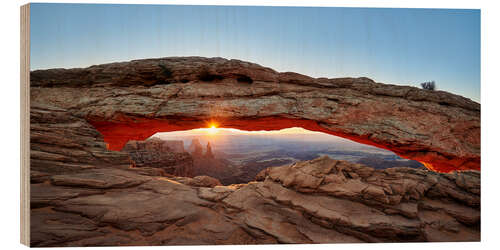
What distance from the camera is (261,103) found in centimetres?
794

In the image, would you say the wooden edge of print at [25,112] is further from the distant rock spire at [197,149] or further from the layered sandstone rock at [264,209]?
the distant rock spire at [197,149]

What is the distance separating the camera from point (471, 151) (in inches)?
290

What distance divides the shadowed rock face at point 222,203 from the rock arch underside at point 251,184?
42 mm

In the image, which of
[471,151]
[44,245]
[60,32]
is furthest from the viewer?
[471,151]

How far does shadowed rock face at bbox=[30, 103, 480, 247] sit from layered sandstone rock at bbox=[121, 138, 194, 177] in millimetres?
16178

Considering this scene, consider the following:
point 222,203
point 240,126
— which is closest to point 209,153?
point 240,126

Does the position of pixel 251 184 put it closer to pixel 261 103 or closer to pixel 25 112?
pixel 261 103

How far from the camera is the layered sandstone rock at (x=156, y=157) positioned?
886 inches

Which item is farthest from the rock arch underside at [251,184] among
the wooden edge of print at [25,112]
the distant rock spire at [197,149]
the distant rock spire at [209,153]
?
the distant rock spire at [197,149]

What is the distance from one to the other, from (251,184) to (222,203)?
66.4 inches

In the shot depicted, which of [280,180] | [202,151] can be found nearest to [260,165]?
[202,151]

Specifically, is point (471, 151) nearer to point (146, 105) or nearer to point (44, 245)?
point (146, 105)

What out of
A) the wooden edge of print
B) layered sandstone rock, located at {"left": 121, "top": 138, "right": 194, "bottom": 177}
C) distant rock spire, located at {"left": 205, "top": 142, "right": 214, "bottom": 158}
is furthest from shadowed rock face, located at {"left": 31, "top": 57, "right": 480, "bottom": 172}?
distant rock spire, located at {"left": 205, "top": 142, "right": 214, "bottom": 158}
